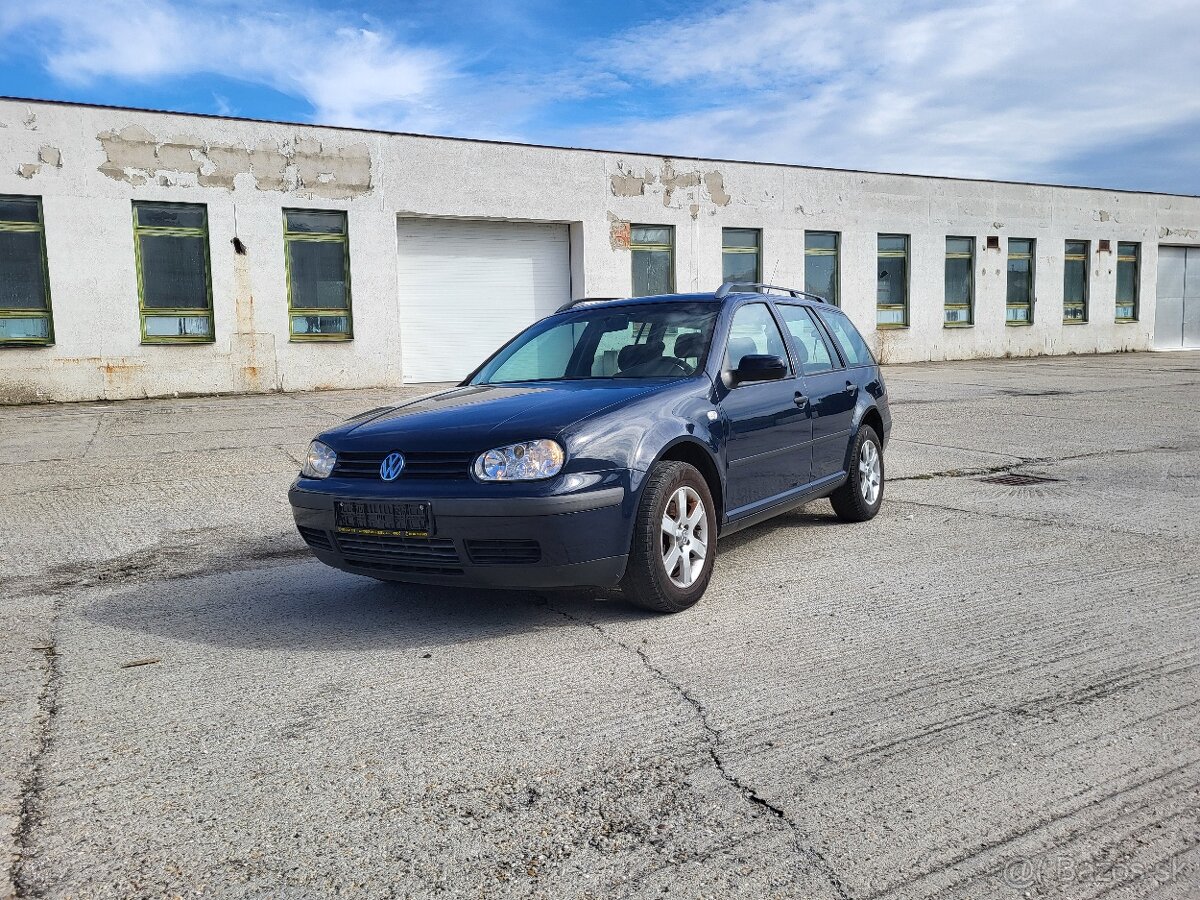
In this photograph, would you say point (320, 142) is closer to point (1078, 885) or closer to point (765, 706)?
point (765, 706)

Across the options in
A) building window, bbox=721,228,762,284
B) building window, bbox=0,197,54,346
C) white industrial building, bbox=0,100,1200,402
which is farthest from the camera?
building window, bbox=721,228,762,284

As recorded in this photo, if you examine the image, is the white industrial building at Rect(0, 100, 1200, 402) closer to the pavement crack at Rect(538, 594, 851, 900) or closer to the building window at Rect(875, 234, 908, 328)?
the building window at Rect(875, 234, 908, 328)

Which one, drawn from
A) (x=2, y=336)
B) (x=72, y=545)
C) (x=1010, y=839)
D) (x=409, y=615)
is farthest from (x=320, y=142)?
(x=1010, y=839)

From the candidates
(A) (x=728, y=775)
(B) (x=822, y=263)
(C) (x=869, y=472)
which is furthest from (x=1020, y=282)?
(A) (x=728, y=775)

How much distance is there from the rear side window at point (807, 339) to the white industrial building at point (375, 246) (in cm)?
1429

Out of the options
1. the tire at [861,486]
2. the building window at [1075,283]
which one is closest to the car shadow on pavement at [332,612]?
the tire at [861,486]

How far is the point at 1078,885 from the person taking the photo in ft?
7.77

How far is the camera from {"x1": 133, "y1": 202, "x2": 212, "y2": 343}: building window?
17625mm

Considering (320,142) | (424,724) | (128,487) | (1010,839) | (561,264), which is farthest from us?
(561,264)

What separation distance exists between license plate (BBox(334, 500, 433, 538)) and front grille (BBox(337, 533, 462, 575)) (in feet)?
0.12

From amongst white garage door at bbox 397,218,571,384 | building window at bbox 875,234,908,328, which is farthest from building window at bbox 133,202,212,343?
building window at bbox 875,234,908,328

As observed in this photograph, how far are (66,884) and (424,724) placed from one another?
1.19 m

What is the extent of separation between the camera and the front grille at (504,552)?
4.17m

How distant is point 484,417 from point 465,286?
1679cm
